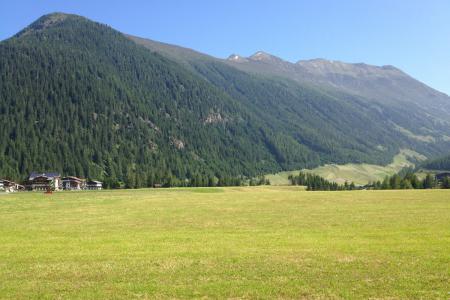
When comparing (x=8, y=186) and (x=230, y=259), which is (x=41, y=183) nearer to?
(x=8, y=186)

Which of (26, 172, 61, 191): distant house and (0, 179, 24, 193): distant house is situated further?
(26, 172, 61, 191): distant house

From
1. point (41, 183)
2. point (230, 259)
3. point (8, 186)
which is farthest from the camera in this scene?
point (41, 183)

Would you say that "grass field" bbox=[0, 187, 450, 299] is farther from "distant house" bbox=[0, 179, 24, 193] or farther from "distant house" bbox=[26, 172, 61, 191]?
"distant house" bbox=[26, 172, 61, 191]

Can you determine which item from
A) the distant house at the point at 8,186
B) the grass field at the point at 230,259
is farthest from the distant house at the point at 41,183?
the grass field at the point at 230,259

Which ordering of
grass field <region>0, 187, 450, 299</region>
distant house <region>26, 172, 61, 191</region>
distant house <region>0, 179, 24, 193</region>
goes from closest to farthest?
grass field <region>0, 187, 450, 299</region>, distant house <region>0, 179, 24, 193</region>, distant house <region>26, 172, 61, 191</region>

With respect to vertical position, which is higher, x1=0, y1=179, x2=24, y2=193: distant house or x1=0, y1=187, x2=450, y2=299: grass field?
x1=0, y1=179, x2=24, y2=193: distant house

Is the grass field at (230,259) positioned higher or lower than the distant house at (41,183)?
lower

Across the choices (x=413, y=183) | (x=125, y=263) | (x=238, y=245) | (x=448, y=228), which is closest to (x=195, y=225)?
(x=238, y=245)

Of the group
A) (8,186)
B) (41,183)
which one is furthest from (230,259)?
(41,183)

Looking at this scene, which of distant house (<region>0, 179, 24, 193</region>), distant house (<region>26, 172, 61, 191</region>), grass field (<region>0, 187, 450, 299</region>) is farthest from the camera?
distant house (<region>26, 172, 61, 191</region>)

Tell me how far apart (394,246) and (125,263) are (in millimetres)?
17982

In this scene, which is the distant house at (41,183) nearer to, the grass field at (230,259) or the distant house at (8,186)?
the distant house at (8,186)

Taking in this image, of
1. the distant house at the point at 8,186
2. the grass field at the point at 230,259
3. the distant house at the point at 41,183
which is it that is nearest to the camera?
the grass field at the point at 230,259

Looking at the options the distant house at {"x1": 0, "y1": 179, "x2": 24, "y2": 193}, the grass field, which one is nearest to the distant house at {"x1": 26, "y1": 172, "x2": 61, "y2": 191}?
the distant house at {"x1": 0, "y1": 179, "x2": 24, "y2": 193}
